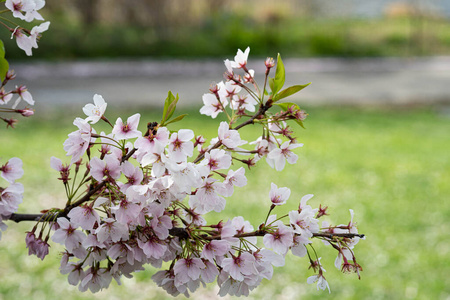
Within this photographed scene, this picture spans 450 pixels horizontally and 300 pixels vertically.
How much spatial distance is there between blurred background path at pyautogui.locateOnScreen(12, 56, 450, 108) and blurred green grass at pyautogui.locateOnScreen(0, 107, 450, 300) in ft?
3.72

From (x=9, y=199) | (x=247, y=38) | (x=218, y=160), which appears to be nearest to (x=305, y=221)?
(x=218, y=160)

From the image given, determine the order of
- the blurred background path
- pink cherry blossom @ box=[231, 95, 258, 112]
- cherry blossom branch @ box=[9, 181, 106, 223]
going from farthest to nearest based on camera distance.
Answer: the blurred background path < pink cherry blossom @ box=[231, 95, 258, 112] < cherry blossom branch @ box=[9, 181, 106, 223]

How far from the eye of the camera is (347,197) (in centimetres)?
514

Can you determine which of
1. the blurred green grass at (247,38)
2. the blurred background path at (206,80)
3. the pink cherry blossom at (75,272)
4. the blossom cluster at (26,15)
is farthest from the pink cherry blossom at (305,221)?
the blurred green grass at (247,38)

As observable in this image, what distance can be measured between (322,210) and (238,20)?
14.2 m

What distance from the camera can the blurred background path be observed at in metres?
9.64

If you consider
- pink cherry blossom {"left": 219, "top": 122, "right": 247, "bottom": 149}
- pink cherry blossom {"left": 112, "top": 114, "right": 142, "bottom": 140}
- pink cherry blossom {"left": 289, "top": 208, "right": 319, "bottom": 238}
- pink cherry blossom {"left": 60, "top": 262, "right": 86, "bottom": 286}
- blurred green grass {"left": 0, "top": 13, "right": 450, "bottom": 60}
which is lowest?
blurred green grass {"left": 0, "top": 13, "right": 450, "bottom": 60}

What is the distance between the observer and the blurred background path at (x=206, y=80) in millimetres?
9641

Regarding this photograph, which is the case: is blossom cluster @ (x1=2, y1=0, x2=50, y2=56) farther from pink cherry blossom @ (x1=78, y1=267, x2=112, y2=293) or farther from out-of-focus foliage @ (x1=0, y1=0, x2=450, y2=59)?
out-of-focus foliage @ (x1=0, y1=0, x2=450, y2=59)

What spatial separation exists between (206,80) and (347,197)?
668 cm

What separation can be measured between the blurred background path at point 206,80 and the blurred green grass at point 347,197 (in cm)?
113

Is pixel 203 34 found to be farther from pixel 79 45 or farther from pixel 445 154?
pixel 445 154

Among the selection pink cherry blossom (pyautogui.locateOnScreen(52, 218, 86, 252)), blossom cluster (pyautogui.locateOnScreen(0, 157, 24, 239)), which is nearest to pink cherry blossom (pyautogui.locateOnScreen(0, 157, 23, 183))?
blossom cluster (pyautogui.locateOnScreen(0, 157, 24, 239))

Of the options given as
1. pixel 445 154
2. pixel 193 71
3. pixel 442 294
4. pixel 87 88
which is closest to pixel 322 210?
pixel 442 294
